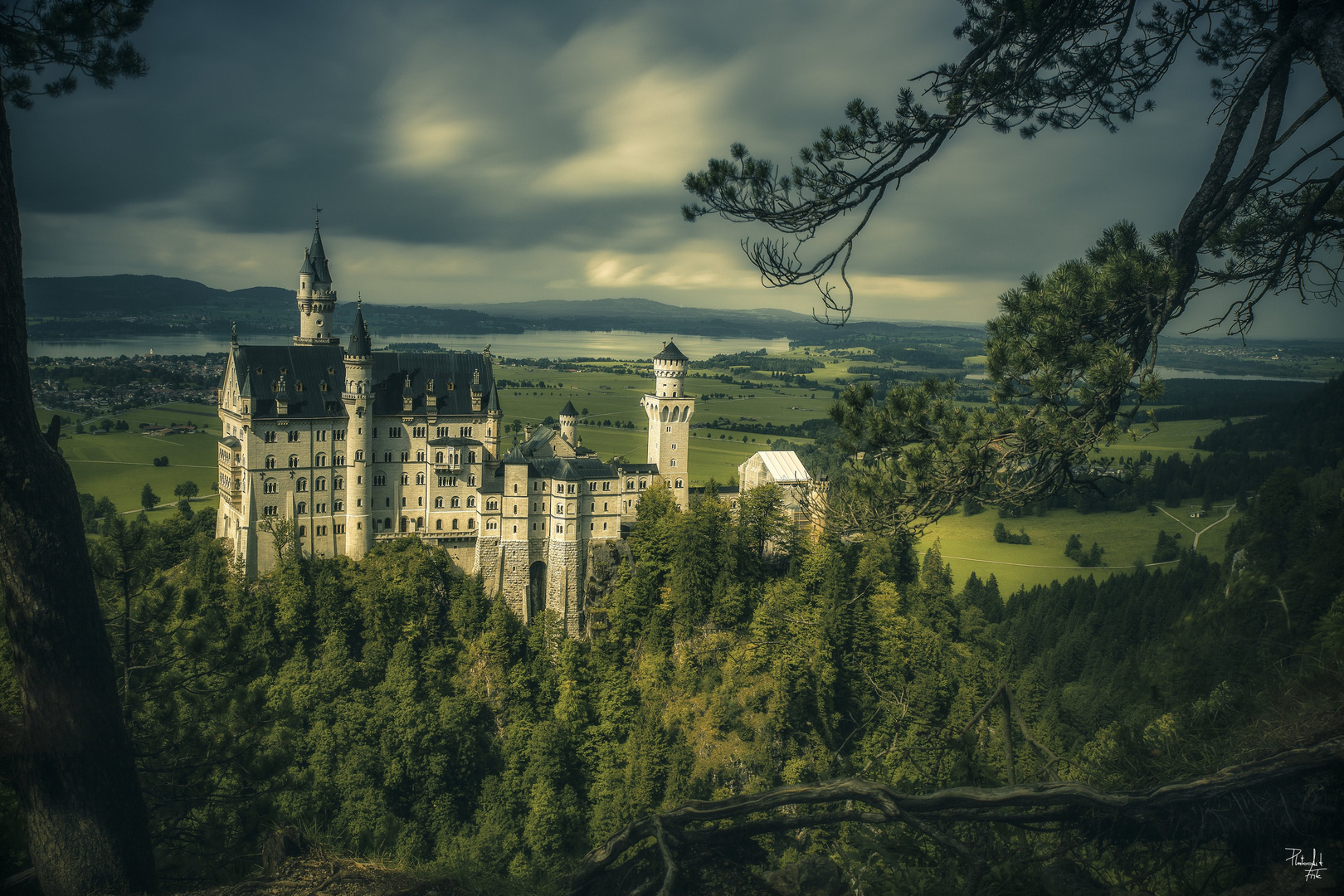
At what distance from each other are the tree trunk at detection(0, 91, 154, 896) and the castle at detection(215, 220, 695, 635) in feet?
126

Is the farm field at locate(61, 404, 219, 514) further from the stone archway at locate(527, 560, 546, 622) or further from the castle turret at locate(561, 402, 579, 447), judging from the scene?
the stone archway at locate(527, 560, 546, 622)

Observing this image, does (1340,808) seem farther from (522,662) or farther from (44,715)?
(522,662)

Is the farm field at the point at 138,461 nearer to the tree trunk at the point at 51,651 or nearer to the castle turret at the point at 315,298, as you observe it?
the castle turret at the point at 315,298

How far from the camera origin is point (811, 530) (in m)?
49.3

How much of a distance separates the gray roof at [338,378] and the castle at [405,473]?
84mm

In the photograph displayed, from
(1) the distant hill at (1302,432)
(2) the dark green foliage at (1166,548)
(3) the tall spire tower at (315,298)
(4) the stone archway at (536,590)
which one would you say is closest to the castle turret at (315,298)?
Answer: (3) the tall spire tower at (315,298)

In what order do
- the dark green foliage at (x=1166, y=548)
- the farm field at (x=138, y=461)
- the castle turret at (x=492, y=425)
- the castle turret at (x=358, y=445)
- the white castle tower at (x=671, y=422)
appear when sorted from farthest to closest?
1. the dark green foliage at (x=1166, y=548)
2. the farm field at (x=138, y=461)
3. the white castle tower at (x=671, y=422)
4. the castle turret at (x=492, y=425)
5. the castle turret at (x=358, y=445)

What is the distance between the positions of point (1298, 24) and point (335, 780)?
40.7 meters

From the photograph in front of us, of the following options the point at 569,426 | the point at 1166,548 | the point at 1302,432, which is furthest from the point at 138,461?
the point at 1302,432

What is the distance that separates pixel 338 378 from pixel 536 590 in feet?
55.5

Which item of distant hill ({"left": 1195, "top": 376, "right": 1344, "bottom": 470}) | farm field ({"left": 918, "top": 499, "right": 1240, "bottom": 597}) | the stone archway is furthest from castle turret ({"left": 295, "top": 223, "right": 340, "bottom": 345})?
distant hill ({"left": 1195, "top": 376, "right": 1344, "bottom": 470})

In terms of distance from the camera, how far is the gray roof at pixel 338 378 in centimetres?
4619

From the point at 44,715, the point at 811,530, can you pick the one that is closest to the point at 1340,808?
the point at 44,715

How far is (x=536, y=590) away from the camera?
48625 mm
